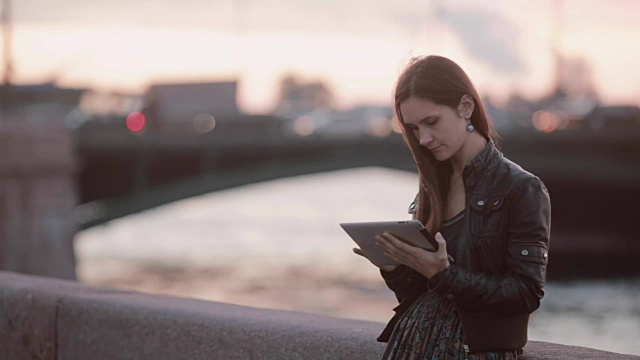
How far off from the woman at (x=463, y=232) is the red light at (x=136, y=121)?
42449 millimetres

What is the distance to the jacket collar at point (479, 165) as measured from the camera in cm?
319

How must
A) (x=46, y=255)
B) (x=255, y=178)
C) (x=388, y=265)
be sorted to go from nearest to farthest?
(x=388, y=265) → (x=46, y=255) → (x=255, y=178)

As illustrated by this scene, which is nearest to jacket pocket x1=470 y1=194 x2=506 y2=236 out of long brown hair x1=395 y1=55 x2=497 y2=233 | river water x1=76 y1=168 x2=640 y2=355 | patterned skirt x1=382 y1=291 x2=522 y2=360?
long brown hair x1=395 y1=55 x2=497 y2=233

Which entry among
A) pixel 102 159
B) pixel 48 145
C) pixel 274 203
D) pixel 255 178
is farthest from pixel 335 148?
pixel 274 203

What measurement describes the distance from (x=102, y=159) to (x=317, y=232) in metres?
32.8

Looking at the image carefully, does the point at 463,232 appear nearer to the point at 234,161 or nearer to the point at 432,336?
the point at 432,336

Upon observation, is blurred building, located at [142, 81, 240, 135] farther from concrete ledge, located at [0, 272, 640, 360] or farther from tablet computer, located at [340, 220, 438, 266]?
tablet computer, located at [340, 220, 438, 266]

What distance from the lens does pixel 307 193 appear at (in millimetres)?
105438

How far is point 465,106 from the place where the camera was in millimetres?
3182

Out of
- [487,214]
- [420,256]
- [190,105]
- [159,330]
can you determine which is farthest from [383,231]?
[190,105]

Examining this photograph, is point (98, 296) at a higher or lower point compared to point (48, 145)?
lower

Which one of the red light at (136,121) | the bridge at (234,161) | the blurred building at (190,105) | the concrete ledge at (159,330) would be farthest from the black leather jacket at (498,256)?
the blurred building at (190,105)

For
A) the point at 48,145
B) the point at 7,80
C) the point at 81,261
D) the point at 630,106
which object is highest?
the point at 630,106

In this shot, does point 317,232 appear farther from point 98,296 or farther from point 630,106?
point 98,296
